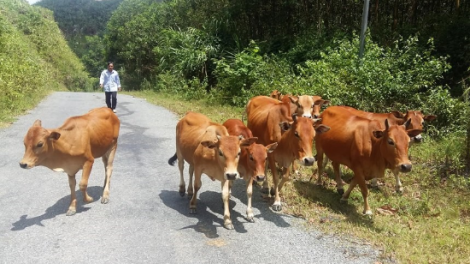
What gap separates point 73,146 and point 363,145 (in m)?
Result: 4.15

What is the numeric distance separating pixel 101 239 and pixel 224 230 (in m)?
1.50

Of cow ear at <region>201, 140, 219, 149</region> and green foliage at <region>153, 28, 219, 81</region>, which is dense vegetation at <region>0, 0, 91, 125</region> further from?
cow ear at <region>201, 140, 219, 149</region>

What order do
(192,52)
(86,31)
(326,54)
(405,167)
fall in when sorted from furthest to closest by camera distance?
(86,31), (192,52), (326,54), (405,167)

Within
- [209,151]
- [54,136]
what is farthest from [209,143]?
[54,136]

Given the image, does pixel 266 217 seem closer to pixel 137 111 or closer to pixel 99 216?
pixel 99 216

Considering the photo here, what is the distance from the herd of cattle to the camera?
4664 mm

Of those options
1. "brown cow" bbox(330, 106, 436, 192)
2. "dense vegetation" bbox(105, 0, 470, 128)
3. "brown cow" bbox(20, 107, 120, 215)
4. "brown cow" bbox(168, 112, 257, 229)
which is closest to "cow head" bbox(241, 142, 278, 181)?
"brown cow" bbox(168, 112, 257, 229)

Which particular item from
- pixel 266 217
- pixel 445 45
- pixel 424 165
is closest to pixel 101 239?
pixel 266 217

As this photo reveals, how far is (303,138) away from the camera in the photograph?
195 inches

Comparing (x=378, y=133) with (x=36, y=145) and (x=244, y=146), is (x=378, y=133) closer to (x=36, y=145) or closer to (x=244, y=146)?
(x=244, y=146)

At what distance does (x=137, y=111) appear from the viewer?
13.9 m

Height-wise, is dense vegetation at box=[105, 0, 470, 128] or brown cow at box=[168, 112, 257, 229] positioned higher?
dense vegetation at box=[105, 0, 470, 128]

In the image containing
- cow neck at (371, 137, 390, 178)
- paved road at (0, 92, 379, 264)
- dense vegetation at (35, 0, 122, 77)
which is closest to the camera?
paved road at (0, 92, 379, 264)

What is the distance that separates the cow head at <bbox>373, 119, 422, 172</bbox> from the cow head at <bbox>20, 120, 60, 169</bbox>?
435 centimetres
